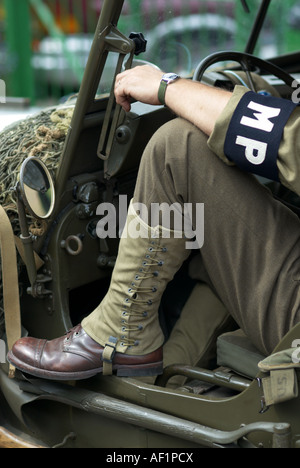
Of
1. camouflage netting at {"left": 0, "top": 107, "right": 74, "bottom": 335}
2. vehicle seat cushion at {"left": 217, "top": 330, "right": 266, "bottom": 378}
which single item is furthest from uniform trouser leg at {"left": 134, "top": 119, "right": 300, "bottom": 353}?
camouflage netting at {"left": 0, "top": 107, "right": 74, "bottom": 335}

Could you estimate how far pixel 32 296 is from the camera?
2414 mm

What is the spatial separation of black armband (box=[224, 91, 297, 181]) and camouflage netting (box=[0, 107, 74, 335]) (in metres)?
0.65

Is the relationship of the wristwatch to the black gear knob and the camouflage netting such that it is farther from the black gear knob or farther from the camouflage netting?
the camouflage netting

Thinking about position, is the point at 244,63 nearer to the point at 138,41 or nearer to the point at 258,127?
the point at 138,41

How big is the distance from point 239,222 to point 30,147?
795 millimetres

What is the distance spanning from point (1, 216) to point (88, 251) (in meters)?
0.30

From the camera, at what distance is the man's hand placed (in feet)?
6.72

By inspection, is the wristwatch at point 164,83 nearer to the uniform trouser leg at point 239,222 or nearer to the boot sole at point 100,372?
the uniform trouser leg at point 239,222


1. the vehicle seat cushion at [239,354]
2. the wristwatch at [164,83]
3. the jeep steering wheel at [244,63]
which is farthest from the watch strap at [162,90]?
the vehicle seat cushion at [239,354]

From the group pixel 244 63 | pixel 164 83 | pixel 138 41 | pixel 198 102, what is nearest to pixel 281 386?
pixel 198 102

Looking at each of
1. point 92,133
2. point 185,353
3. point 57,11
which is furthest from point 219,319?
point 57,11

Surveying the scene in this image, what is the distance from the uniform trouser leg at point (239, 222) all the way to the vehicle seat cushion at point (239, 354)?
0.37 ft

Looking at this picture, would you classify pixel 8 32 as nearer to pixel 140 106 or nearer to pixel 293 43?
pixel 293 43

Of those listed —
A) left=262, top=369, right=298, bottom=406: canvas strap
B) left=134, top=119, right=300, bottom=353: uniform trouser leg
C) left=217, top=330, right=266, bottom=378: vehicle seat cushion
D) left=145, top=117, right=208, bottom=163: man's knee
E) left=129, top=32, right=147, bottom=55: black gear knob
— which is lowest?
left=217, top=330, right=266, bottom=378: vehicle seat cushion
